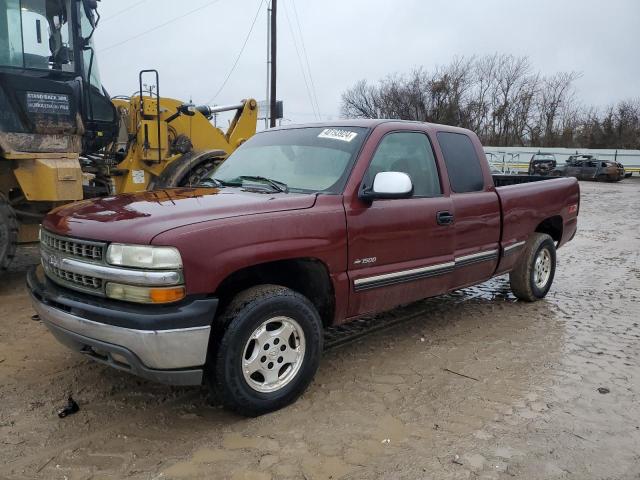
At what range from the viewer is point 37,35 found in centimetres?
622

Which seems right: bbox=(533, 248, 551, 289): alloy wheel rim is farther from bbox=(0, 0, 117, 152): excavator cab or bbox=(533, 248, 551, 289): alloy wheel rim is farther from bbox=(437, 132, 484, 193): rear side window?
bbox=(0, 0, 117, 152): excavator cab

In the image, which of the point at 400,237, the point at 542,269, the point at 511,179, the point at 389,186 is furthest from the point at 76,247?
the point at 511,179

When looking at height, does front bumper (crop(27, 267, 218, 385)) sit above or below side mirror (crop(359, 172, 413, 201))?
below

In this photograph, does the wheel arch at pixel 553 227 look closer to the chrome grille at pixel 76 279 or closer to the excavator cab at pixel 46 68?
the chrome grille at pixel 76 279

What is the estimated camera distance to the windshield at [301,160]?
391 centimetres

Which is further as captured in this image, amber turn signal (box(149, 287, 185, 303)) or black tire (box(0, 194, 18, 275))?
black tire (box(0, 194, 18, 275))

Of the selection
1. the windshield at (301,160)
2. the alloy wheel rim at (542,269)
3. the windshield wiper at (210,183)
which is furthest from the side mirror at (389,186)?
the alloy wheel rim at (542,269)

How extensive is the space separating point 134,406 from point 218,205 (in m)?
1.44

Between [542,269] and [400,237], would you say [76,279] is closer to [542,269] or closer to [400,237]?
[400,237]

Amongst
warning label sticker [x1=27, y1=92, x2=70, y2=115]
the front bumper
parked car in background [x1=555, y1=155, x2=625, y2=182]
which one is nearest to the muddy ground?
the front bumper

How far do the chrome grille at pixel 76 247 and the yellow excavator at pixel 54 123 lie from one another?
3.02 meters

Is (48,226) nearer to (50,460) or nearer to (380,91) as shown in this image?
(50,460)

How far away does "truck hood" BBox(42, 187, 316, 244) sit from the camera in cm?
291

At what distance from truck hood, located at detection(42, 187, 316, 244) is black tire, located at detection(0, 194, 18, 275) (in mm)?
2789
